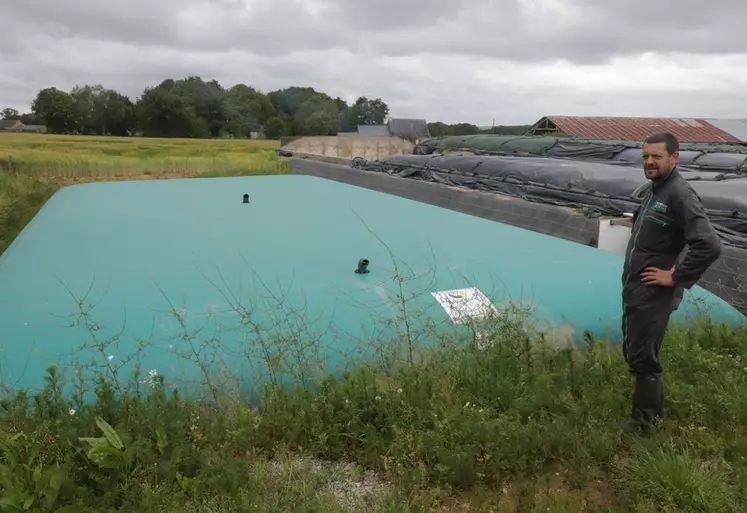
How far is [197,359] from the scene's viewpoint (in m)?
2.85

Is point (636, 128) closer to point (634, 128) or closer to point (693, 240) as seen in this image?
point (634, 128)

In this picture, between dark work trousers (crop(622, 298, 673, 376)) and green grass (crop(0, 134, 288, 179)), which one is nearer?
dark work trousers (crop(622, 298, 673, 376))

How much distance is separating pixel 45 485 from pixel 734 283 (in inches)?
181

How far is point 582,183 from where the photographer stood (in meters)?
6.58

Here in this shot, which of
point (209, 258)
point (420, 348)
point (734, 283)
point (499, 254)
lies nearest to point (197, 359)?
point (420, 348)

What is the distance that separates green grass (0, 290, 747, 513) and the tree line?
25.2 meters

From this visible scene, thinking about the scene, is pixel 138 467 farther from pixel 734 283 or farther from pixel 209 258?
pixel 734 283

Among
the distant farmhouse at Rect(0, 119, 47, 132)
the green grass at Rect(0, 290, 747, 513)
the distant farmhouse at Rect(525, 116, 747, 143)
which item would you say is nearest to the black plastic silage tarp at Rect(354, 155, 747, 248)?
the green grass at Rect(0, 290, 747, 513)

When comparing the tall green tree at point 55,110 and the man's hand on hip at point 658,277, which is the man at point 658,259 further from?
the tall green tree at point 55,110

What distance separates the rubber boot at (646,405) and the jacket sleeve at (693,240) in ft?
1.50

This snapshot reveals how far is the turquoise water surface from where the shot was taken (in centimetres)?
300

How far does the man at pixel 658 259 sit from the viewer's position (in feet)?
6.53

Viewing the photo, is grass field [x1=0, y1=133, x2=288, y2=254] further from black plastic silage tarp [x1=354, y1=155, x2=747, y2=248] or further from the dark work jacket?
the dark work jacket

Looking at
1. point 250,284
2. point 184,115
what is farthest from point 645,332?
point 184,115
